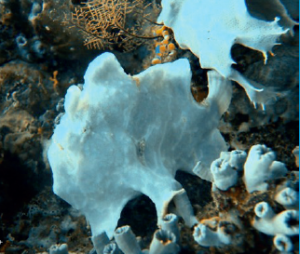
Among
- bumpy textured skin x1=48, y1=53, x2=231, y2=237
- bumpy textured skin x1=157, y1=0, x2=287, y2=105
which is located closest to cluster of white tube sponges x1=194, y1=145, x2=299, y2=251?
bumpy textured skin x1=48, y1=53, x2=231, y2=237

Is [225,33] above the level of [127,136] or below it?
above

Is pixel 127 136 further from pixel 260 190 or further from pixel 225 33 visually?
pixel 225 33

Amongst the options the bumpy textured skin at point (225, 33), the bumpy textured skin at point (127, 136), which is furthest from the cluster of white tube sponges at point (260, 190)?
the bumpy textured skin at point (225, 33)

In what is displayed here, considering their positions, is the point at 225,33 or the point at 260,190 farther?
the point at 225,33

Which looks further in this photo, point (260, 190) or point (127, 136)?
point (127, 136)

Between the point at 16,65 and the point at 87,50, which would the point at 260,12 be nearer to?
the point at 87,50

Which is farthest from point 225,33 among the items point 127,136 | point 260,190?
point 260,190

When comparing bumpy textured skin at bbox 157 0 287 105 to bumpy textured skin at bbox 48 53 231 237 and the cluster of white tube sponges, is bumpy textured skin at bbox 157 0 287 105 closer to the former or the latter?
bumpy textured skin at bbox 48 53 231 237
